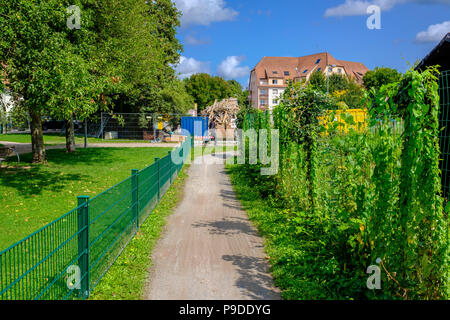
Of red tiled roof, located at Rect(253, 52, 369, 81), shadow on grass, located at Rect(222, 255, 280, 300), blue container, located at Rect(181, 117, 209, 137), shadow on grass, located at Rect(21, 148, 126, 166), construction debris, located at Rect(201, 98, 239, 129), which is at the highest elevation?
red tiled roof, located at Rect(253, 52, 369, 81)

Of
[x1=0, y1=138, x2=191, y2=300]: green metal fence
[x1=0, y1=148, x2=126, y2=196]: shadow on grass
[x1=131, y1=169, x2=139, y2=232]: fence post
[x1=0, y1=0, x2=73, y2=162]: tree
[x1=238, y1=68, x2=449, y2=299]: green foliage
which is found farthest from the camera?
[x1=0, y1=148, x2=126, y2=196]: shadow on grass

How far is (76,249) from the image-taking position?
14.0 ft

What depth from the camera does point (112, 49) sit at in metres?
15.2

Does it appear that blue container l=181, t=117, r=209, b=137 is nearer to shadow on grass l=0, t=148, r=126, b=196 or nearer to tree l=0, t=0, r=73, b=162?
shadow on grass l=0, t=148, r=126, b=196

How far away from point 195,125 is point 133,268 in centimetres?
2813

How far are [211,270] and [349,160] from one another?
2507mm

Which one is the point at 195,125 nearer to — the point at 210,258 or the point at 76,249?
the point at 210,258

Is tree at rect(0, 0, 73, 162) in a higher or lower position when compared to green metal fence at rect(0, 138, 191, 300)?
higher

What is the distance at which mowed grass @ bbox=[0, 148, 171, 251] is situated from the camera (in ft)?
25.2

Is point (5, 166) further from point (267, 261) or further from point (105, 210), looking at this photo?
point (267, 261)

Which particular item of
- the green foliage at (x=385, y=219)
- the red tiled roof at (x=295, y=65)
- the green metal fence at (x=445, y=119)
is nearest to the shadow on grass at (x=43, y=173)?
the green foliage at (x=385, y=219)

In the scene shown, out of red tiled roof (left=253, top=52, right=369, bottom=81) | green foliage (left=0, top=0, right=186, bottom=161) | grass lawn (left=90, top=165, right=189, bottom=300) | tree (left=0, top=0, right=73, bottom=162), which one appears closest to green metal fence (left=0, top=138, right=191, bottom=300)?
grass lawn (left=90, top=165, right=189, bottom=300)

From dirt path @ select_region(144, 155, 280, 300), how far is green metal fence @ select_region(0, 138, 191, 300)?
2.37 ft
